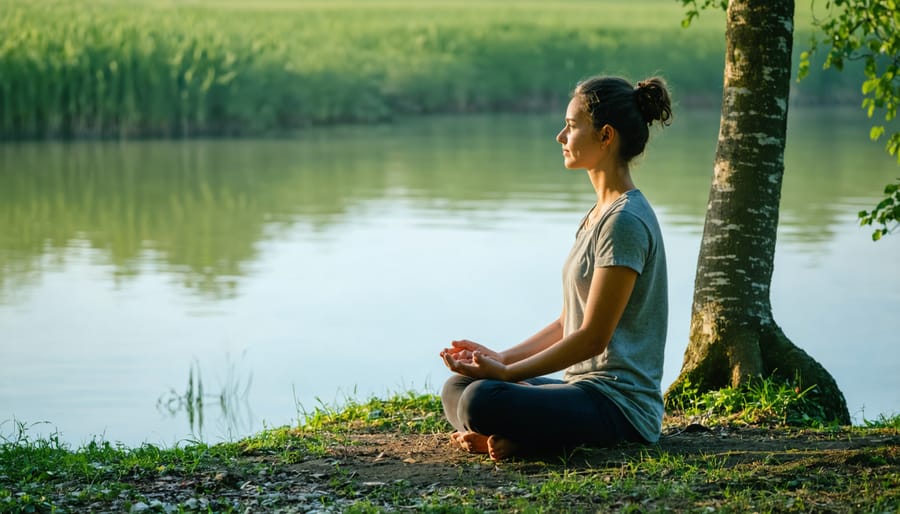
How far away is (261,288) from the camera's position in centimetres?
1207

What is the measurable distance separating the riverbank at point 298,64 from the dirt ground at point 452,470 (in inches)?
757

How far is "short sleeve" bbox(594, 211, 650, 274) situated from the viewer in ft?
15.6

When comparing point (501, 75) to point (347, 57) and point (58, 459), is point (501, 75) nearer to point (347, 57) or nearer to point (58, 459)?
point (347, 57)

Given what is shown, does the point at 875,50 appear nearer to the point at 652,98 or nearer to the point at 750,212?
the point at 750,212

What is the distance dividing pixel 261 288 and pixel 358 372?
11.0 feet

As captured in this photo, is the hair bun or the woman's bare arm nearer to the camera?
the woman's bare arm

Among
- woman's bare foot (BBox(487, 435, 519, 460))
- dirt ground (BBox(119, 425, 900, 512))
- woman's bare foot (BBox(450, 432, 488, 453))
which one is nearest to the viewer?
dirt ground (BBox(119, 425, 900, 512))

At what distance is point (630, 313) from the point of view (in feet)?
16.1

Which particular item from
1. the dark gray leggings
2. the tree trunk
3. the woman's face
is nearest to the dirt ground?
the dark gray leggings

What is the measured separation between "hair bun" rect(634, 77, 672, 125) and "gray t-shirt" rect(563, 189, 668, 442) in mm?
322

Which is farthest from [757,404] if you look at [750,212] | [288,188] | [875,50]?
[288,188]

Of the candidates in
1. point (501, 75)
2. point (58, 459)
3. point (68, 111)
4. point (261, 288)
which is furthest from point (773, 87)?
point (501, 75)

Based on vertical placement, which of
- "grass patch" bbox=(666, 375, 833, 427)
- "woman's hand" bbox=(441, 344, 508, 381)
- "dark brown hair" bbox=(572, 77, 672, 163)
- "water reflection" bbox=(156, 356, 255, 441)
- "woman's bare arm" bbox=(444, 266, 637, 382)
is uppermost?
"dark brown hair" bbox=(572, 77, 672, 163)

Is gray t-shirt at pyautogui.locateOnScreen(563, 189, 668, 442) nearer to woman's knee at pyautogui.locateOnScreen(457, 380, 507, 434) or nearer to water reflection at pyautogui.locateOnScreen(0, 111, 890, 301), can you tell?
woman's knee at pyautogui.locateOnScreen(457, 380, 507, 434)
